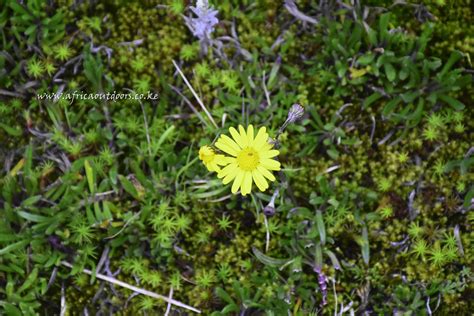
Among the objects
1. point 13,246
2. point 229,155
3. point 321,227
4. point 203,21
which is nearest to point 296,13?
point 203,21

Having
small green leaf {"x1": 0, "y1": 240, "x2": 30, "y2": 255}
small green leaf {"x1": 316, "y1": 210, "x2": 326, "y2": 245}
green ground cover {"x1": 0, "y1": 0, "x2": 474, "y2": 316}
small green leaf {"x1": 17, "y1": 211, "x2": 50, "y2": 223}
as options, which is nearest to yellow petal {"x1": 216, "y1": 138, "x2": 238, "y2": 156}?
green ground cover {"x1": 0, "y1": 0, "x2": 474, "y2": 316}

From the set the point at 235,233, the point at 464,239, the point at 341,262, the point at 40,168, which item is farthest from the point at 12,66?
the point at 464,239

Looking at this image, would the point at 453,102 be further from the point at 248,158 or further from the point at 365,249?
the point at 248,158

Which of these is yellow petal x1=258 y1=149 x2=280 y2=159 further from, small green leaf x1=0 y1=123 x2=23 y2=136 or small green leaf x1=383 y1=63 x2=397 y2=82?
small green leaf x1=0 y1=123 x2=23 y2=136

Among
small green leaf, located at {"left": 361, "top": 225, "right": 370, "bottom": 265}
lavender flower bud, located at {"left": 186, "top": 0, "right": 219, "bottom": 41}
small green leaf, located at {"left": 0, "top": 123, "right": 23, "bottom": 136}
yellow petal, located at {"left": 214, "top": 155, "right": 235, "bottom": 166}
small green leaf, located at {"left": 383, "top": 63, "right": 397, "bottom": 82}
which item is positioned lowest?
small green leaf, located at {"left": 361, "top": 225, "right": 370, "bottom": 265}

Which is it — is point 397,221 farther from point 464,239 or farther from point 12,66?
point 12,66

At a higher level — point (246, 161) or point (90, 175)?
point (246, 161)

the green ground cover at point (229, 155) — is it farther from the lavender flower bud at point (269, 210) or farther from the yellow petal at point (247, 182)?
the yellow petal at point (247, 182)
